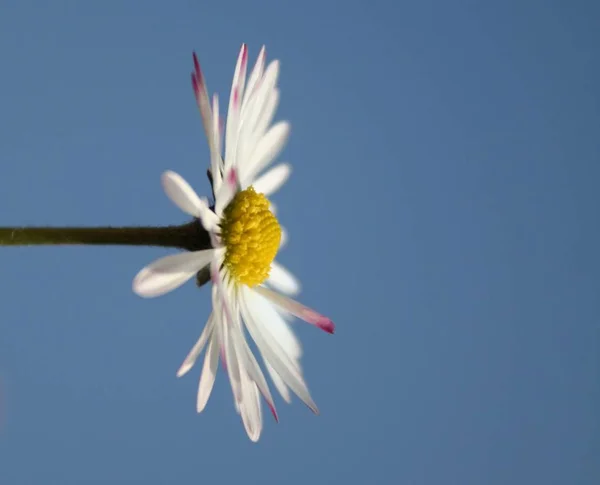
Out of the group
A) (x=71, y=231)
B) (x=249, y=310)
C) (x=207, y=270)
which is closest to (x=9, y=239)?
(x=71, y=231)

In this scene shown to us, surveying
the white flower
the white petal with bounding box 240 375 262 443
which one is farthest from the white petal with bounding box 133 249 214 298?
the white petal with bounding box 240 375 262 443

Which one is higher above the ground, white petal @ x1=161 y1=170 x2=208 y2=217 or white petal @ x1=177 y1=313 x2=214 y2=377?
white petal @ x1=161 y1=170 x2=208 y2=217

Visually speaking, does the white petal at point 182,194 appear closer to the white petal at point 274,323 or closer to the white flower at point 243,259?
→ the white flower at point 243,259

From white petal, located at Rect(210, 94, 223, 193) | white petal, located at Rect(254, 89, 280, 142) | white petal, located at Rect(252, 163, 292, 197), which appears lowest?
white petal, located at Rect(210, 94, 223, 193)

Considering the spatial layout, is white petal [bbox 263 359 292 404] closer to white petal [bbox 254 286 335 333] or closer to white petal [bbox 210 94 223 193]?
white petal [bbox 254 286 335 333]

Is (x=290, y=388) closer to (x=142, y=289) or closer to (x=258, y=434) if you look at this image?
(x=258, y=434)

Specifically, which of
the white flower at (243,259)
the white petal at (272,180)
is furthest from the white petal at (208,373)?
the white petal at (272,180)
